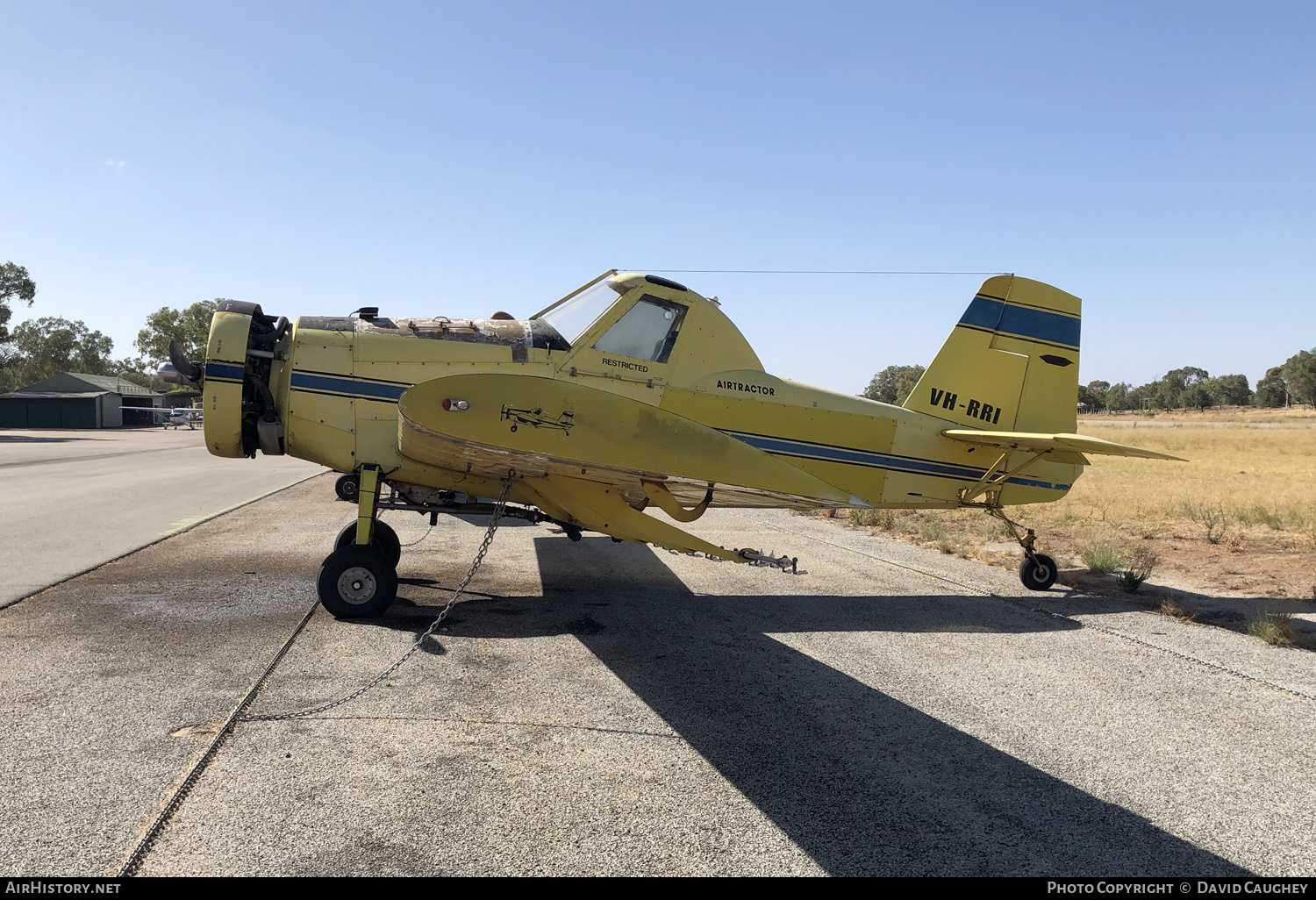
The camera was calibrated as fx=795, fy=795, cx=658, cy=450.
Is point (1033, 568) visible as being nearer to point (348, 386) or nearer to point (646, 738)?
point (646, 738)

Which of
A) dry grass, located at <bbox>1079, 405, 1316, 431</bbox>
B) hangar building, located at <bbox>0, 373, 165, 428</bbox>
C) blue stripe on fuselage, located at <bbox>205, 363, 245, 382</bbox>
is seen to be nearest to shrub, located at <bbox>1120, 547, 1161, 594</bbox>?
blue stripe on fuselage, located at <bbox>205, 363, 245, 382</bbox>

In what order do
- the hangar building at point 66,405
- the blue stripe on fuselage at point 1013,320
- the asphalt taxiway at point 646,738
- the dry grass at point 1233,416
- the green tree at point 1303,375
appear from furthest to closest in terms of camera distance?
the green tree at point 1303,375
the dry grass at point 1233,416
the hangar building at point 66,405
the blue stripe on fuselage at point 1013,320
the asphalt taxiway at point 646,738

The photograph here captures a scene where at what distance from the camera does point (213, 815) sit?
128 inches

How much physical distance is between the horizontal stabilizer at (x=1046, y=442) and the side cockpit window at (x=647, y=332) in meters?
3.53

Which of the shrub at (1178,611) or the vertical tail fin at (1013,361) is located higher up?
the vertical tail fin at (1013,361)

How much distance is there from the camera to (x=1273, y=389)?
115750 mm

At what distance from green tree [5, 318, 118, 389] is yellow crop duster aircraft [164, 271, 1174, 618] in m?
138

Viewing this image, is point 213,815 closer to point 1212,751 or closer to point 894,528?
point 1212,751

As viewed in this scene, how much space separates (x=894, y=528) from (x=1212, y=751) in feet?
33.0

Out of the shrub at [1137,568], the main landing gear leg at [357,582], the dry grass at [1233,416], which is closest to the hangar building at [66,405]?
the main landing gear leg at [357,582]

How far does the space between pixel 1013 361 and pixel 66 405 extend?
80.1 metres

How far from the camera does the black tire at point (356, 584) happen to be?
652cm

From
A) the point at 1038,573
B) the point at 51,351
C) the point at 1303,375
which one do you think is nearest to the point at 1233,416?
the point at 1303,375

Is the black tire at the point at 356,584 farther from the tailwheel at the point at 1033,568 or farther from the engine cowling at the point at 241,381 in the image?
the tailwheel at the point at 1033,568
